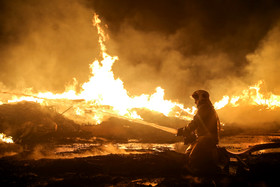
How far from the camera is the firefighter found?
4.72 meters

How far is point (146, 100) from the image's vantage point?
21.4 metres

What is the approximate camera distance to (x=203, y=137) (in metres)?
4.89

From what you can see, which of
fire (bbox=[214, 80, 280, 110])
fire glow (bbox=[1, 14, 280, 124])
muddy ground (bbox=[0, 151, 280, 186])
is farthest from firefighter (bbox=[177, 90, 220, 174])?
fire (bbox=[214, 80, 280, 110])

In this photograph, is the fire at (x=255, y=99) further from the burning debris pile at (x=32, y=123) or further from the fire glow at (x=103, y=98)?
the burning debris pile at (x=32, y=123)

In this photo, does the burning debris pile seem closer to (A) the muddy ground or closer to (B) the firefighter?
(A) the muddy ground

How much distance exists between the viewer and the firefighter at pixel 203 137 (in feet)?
15.5

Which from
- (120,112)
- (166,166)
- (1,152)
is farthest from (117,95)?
(166,166)

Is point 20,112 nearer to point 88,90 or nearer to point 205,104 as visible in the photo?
point 88,90

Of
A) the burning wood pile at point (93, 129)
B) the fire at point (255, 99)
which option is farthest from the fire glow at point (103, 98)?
the fire at point (255, 99)

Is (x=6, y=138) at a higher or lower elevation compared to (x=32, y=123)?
lower

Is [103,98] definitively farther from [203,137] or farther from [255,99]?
[255,99]

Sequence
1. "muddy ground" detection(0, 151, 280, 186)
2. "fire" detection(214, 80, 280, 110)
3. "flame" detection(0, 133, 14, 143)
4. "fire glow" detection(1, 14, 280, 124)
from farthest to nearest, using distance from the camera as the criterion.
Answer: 1. "fire" detection(214, 80, 280, 110)
2. "fire glow" detection(1, 14, 280, 124)
3. "flame" detection(0, 133, 14, 143)
4. "muddy ground" detection(0, 151, 280, 186)

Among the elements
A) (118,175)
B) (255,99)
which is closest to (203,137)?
(118,175)

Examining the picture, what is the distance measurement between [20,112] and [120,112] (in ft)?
24.4
